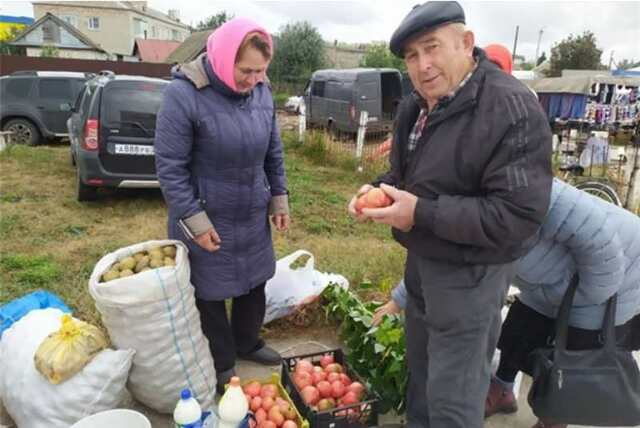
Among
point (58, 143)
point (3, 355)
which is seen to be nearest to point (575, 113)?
point (58, 143)

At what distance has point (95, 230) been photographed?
213 inches

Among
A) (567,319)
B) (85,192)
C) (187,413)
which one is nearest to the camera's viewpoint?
(187,413)

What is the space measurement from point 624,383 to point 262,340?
190 centimetres

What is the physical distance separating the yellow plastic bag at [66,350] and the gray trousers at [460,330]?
1.47m

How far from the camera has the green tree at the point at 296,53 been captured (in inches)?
1321

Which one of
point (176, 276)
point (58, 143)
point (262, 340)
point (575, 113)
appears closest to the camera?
point (176, 276)

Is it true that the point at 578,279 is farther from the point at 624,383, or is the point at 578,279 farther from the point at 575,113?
the point at 575,113

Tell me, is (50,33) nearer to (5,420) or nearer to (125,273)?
(5,420)

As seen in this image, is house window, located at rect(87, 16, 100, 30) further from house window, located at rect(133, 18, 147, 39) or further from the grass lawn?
the grass lawn

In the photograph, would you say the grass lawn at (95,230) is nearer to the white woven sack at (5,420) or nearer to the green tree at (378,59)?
the white woven sack at (5,420)

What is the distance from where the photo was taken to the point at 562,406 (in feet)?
6.57

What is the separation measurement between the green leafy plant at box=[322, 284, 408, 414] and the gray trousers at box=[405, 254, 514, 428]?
0.64 metres

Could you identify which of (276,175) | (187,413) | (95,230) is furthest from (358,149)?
(187,413)

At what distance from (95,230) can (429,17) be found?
4900mm
